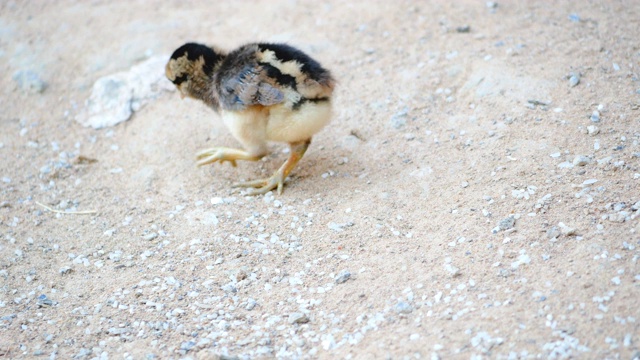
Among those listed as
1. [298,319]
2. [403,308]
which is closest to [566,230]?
[403,308]

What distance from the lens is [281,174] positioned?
4105mm

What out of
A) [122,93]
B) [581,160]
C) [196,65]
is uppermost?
[196,65]

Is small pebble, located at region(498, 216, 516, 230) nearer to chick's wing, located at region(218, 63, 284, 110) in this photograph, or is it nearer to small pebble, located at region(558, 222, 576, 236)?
small pebble, located at region(558, 222, 576, 236)

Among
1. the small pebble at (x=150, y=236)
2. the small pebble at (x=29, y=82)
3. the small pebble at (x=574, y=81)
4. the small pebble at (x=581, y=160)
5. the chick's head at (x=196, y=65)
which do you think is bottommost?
the small pebble at (x=150, y=236)

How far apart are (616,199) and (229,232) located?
2097 millimetres

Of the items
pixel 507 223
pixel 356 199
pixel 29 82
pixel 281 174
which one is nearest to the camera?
pixel 507 223

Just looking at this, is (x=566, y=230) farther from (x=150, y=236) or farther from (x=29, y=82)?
(x=29, y=82)

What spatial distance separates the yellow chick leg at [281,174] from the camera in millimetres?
4098

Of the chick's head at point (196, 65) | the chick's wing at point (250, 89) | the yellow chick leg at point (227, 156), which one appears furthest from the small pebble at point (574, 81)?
the chick's head at point (196, 65)

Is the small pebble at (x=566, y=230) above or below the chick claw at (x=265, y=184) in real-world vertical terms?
above

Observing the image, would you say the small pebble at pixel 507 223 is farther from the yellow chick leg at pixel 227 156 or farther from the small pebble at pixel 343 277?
the yellow chick leg at pixel 227 156

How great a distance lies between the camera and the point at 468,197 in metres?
3.62

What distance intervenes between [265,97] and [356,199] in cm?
81

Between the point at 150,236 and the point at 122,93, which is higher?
the point at 122,93
